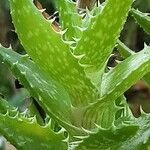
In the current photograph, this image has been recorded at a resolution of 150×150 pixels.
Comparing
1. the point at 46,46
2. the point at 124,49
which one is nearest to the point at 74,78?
the point at 46,46

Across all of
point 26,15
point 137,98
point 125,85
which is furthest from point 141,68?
point 137,98

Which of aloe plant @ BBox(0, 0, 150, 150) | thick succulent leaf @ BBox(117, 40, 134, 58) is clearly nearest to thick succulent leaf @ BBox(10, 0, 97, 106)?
aloe plant @ BBox(0, 0, 150, 150)

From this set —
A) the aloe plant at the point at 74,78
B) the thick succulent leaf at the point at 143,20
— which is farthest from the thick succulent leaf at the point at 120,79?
the thick succulent leaf at the point at 143,20

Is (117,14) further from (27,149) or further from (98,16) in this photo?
(27,149)

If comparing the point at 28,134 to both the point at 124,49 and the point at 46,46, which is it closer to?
the point at 46,46

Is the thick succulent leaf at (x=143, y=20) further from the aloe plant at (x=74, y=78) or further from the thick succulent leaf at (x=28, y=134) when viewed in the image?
the thick succulent leaf at (x=28, y=134)

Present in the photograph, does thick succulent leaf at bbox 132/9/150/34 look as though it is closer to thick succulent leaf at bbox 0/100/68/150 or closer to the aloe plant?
the aloe plant

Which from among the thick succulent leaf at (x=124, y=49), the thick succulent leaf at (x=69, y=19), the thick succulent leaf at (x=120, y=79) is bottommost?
the thick succulent leaf at (x=124, y=49)
